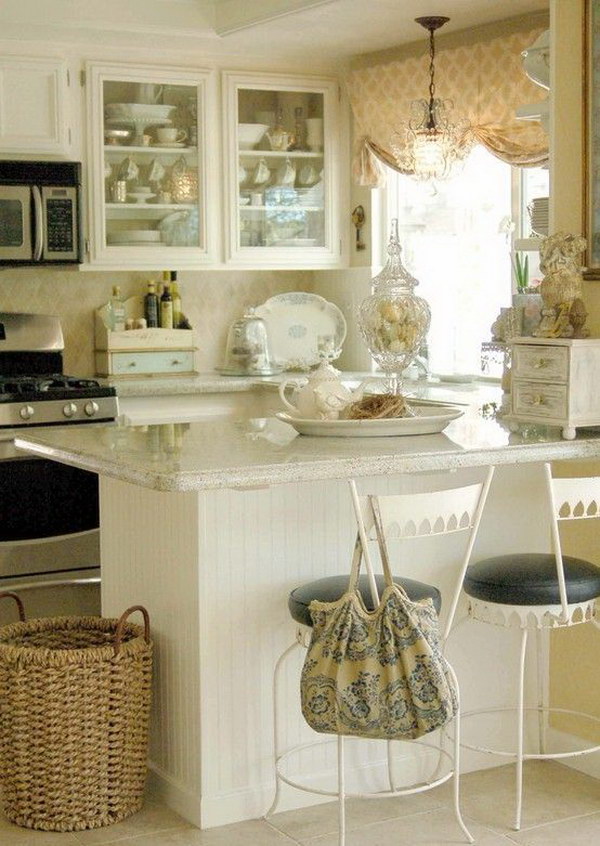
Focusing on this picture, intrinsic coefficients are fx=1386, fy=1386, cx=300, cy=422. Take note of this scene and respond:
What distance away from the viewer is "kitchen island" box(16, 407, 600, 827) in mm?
3289

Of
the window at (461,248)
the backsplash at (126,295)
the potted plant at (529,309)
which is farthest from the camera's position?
the backsplash at (126,295)

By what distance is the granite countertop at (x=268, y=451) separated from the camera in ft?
9.63

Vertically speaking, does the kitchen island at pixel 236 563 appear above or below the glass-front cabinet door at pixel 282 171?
below

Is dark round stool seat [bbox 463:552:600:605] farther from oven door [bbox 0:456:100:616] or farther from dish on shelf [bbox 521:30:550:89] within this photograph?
oven door [bbox 0:456:100:616]

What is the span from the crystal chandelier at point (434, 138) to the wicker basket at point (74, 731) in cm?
243

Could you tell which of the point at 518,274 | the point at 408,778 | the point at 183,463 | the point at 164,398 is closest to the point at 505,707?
the point at 408,778

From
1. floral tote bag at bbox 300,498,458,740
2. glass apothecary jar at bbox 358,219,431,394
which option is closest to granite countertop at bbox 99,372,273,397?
glass apothecary jar at bbox 358,219,431,394

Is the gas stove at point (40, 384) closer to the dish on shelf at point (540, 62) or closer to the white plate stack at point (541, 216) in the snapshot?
the white plate stack at point (541, 216)

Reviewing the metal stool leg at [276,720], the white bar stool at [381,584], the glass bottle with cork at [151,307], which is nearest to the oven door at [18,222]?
the glass bottle with cork at [151,307]

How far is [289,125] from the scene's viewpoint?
5844mm

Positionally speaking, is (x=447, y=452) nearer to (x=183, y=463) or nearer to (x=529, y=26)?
(x=183, y=463)

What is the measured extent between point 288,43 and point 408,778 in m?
3.04

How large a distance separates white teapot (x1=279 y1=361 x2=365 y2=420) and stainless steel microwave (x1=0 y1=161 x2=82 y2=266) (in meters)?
2.12

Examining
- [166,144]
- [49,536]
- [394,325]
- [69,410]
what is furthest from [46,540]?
[394,325]
